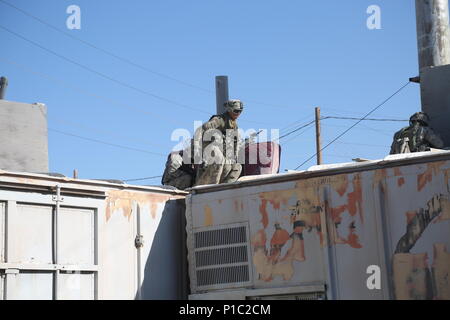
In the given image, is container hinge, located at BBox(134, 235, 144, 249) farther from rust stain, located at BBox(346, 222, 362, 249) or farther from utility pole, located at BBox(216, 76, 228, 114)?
utility pole, located at BBox(216, 76, 228, 114)

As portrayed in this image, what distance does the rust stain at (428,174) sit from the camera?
8102 millimetres

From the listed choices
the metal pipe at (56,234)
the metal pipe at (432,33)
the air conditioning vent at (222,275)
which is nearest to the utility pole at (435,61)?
the metal pipe at (432,33)

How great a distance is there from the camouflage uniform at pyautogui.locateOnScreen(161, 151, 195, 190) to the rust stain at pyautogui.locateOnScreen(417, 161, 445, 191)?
4054 mm

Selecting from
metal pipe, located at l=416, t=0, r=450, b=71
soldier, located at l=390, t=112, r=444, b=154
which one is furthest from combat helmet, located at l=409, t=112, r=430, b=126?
metal pipe, located at l=416, t=0, r=450, b=71

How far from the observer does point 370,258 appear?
837cm

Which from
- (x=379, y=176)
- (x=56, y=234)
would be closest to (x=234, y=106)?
(x=379, y=176)

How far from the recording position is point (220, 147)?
1162 centimetres

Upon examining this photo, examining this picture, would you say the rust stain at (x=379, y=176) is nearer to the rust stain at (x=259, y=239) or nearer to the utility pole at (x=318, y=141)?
the rust stain at (x=259, y=239)

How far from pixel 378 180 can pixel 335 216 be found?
561 mm

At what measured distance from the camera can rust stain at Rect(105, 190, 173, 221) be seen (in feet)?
30.1

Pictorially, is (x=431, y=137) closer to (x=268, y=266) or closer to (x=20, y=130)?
(x=268, y=266)

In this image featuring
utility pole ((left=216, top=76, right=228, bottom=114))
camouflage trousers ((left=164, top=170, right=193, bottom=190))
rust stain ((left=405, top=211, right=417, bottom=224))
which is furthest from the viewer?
utility pole ((left=216, top=76, right=228, bottom=114))

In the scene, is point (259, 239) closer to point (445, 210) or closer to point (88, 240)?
point (88, 240)
